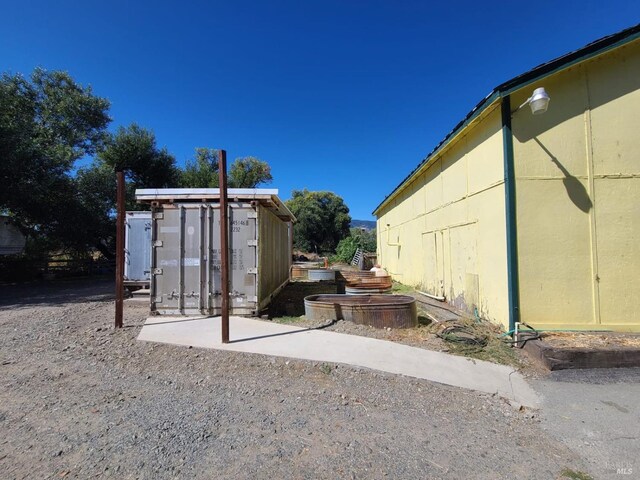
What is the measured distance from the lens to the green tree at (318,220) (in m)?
47.6

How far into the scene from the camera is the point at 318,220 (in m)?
47.5

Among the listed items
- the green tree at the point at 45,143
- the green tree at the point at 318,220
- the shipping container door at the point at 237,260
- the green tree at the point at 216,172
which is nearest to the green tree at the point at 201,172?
the green tree at the point at 216,172

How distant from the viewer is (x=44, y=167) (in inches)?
623

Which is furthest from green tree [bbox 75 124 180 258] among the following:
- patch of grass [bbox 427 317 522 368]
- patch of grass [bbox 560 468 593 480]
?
patch of grass [bbox 560 468 593 480]

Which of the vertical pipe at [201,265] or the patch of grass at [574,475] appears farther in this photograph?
the vertical pipe at [201,265]

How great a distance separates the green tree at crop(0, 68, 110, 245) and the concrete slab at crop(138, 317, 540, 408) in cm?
1319

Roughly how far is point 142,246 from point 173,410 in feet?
26.0

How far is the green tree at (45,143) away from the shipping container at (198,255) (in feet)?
37.7

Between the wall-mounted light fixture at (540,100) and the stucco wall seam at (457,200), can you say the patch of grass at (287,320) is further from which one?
the wall-mounted light fixture at (540,100)

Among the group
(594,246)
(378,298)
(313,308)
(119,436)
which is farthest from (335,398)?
(594,246)

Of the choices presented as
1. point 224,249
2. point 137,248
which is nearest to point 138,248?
point 137,248

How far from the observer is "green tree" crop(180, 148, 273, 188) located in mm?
30102

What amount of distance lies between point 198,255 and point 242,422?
4699mm

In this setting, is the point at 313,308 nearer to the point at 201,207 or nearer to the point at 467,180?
the point at 201,207
